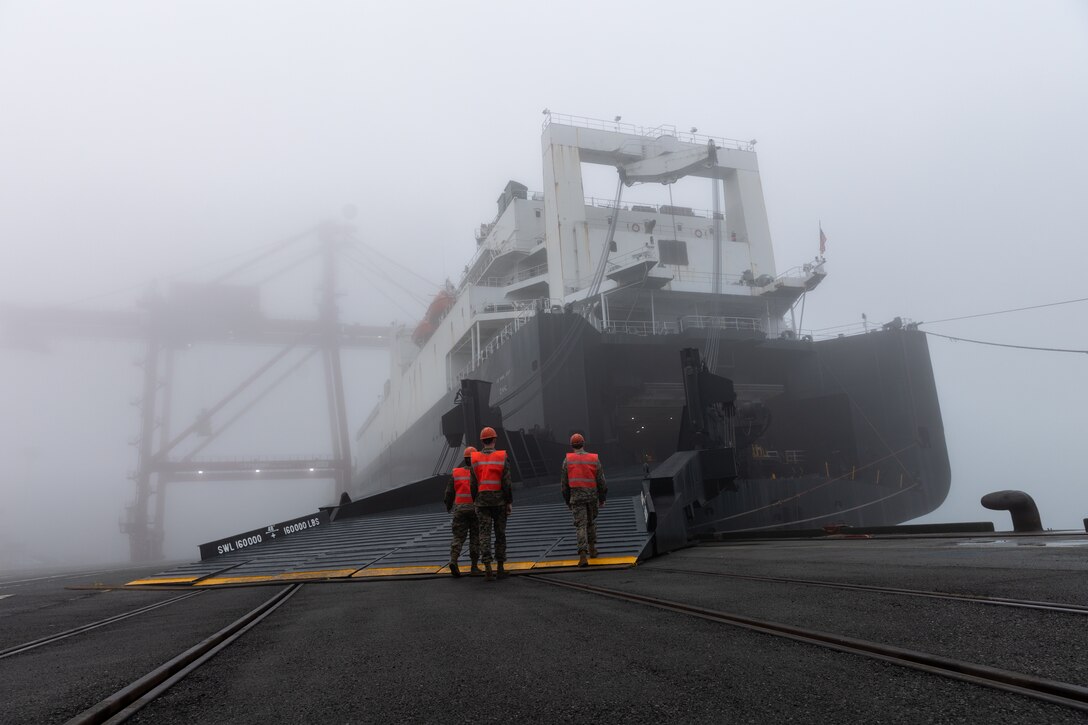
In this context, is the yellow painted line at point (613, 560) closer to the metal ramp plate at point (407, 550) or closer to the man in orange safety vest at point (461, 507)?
the metal ramp plate at point (407, 550)

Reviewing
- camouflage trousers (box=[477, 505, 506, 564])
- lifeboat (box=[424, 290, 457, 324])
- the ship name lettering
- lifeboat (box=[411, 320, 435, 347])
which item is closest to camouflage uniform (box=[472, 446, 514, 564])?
camouflage trousers (box=[477, 505, 506, 564])

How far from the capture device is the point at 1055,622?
288 centimetres

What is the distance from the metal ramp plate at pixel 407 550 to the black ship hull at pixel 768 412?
5.09 metres

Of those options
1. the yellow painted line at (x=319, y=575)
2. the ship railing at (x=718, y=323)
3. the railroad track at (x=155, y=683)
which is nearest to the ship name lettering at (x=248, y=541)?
the yellow painted line at (x=319, y=575)

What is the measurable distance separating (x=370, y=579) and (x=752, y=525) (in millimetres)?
11264

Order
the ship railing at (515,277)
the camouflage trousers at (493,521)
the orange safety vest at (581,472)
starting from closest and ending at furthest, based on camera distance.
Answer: the camouflage trousers at (493,521), the orange safety vest at (581,472), the ship railing at (515,277)

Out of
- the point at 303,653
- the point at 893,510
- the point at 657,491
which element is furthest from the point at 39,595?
the point at 893,510

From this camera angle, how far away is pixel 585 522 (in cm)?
757

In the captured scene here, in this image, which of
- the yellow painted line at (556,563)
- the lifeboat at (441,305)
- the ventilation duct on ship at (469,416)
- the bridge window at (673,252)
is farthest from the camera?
the lifeboat at (441,305)

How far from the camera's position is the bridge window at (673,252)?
858 inches

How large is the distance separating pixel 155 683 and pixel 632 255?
1742cm

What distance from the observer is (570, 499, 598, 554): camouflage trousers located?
7405 millimetres

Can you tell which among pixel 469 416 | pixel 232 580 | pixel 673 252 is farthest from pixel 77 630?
pixel 673 252

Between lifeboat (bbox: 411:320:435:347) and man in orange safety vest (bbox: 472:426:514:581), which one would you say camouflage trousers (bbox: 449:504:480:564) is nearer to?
man in orange safety vest (bbox: 472:426:514:581)
